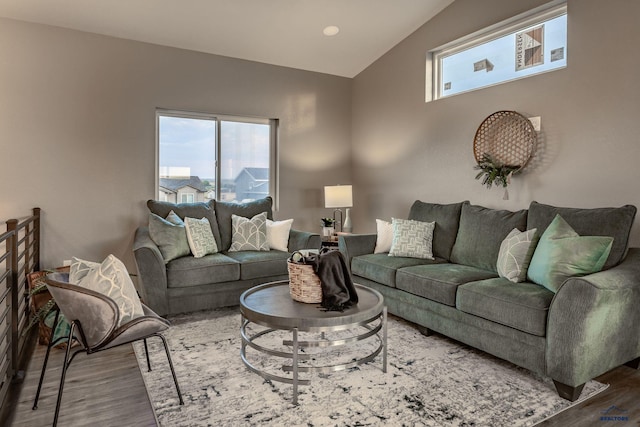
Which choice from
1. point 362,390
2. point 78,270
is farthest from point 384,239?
point 78,270

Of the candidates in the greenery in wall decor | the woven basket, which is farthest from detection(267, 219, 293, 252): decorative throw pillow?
the greenery in wall decor

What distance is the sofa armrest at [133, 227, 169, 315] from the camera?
3.43 m

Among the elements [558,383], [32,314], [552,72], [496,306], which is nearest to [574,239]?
[496,306]

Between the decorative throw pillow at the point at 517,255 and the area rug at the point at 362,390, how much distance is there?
587 millimetres

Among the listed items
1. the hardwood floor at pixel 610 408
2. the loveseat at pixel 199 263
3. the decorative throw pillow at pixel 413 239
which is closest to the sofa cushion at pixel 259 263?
the loveseat at pixel 199 263

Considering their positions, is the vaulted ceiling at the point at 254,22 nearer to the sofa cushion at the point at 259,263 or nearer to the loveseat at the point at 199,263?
the loveseat at the point at 199,263

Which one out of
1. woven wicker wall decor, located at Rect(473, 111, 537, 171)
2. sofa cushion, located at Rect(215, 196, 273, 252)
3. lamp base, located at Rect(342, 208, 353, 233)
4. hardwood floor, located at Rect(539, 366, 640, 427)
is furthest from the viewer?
lamp base, located at Rect(342, 208, 353, 233)

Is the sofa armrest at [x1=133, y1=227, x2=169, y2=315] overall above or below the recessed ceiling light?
below

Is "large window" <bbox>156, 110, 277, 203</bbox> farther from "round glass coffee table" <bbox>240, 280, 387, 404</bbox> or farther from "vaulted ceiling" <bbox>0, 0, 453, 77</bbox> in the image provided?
"round glass coffee table" <bbox>240, 280, 387, 404</bbox>

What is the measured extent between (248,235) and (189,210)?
2.16ft

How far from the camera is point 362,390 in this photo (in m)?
2.34

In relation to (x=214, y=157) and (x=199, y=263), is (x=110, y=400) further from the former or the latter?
(x=214, y=157)

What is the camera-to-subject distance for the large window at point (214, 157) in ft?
15.4

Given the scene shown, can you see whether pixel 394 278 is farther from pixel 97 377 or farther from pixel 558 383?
pixel 97 377
